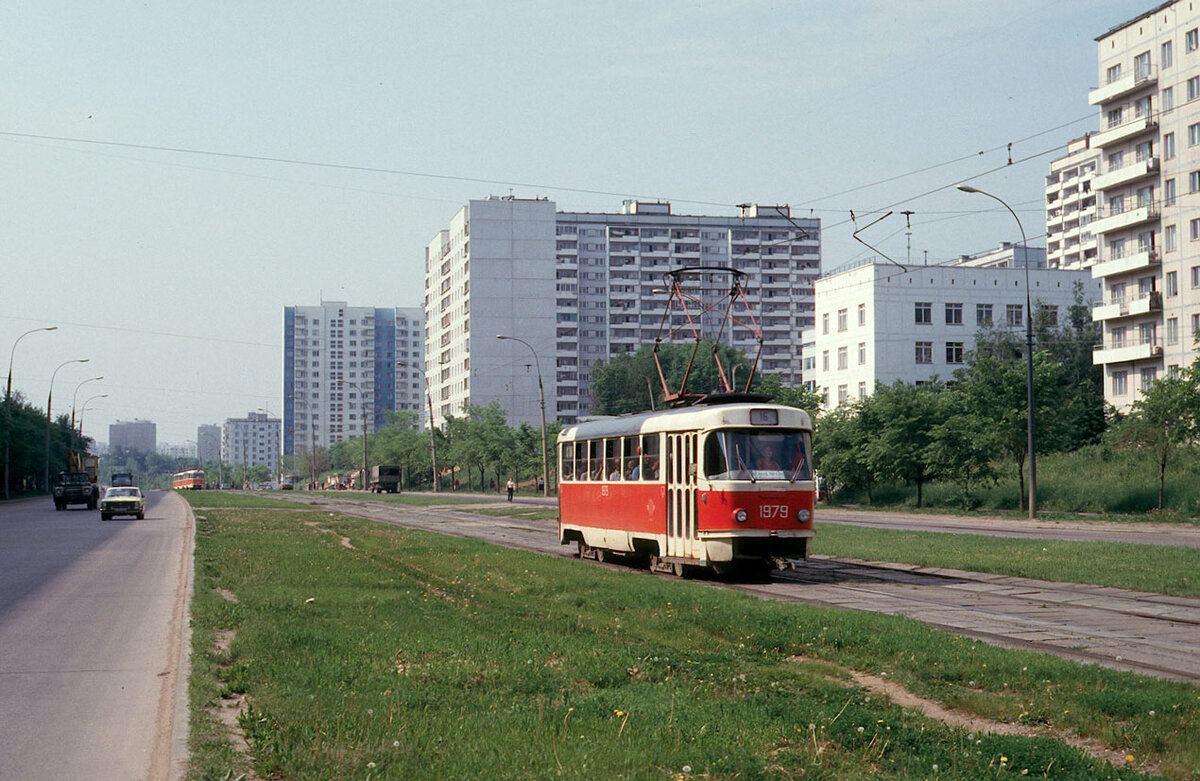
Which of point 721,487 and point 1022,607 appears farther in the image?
point 721,487

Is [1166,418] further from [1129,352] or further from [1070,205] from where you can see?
[1070,205]

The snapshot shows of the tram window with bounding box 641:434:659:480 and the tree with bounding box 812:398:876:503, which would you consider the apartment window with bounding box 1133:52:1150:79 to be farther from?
the tram window with bounding box 641:434:659:480

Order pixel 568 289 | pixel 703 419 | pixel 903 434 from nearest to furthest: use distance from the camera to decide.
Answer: pixel 703 419
pixel 903 434
pixel 568 289

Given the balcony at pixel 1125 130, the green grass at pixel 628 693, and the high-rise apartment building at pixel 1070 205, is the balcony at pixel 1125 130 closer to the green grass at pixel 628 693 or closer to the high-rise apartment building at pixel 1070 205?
the green grass at pixel 628 693

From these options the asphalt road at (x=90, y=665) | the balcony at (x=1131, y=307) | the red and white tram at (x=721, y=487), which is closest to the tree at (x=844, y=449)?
the balcony at (x=1131, y=307)

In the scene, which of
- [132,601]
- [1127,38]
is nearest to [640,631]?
[132,601]

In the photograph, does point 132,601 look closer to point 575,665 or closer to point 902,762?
point 575,665

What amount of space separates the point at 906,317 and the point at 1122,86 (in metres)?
21.0

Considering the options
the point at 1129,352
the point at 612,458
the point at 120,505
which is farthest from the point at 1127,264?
the point at 120,505

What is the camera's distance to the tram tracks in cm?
1131

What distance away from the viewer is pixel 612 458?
2345 cm

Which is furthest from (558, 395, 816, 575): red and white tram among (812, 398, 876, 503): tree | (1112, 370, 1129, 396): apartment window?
(1112, 370, 1129, 396): apartment window

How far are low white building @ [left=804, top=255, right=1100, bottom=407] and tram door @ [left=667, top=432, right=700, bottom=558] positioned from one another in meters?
63.3

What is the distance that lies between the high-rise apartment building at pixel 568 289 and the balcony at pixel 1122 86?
210 feet
